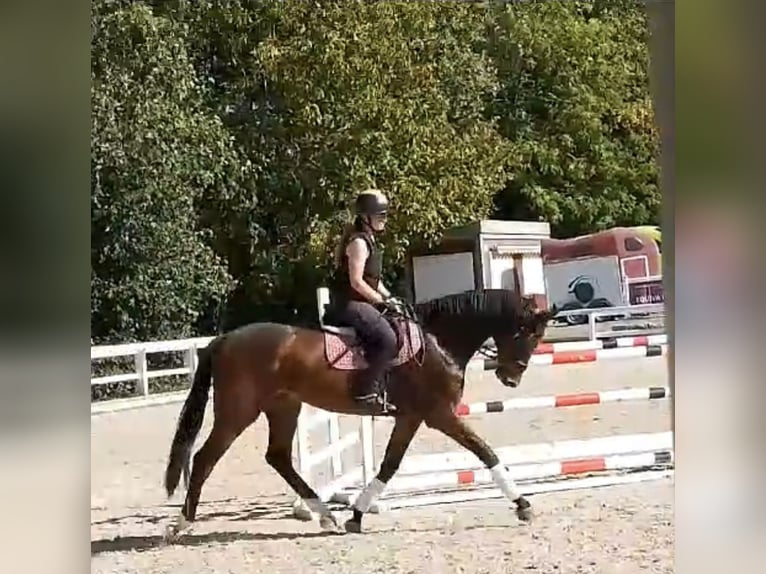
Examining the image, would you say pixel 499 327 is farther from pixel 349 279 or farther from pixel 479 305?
pixel 349 279

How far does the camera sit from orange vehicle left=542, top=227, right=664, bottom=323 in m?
2.92

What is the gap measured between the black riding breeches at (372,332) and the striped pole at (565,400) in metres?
0.27

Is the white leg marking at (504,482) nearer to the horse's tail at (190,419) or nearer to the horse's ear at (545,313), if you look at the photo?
the horse's ear at (545,313)

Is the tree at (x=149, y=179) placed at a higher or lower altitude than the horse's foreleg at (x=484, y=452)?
higher

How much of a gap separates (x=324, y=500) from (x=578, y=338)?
0.91 metres

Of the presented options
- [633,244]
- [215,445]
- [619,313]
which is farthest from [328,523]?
[633,244]

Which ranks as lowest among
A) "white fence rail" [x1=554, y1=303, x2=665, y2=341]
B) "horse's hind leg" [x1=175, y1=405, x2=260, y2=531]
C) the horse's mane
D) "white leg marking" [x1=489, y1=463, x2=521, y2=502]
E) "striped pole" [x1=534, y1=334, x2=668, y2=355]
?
"white leg marking" [x1=489, y1=463, x2=521, y2=502]

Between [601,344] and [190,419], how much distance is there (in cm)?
125

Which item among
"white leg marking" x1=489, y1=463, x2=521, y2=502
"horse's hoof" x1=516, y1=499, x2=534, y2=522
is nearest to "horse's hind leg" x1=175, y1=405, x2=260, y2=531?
"white leg marking" x1=489, y1=463, x2=521, y2=502

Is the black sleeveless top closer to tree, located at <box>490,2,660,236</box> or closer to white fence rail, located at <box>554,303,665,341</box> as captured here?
tree, located at <box>490,2,660,236</box>

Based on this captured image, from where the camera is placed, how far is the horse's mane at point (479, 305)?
9.43ft

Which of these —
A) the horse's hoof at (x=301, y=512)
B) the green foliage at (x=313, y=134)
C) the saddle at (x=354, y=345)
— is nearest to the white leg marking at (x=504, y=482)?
the saddle at (x=354, y=345)

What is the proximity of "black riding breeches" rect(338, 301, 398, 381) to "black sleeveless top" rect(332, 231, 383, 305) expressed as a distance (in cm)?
2
